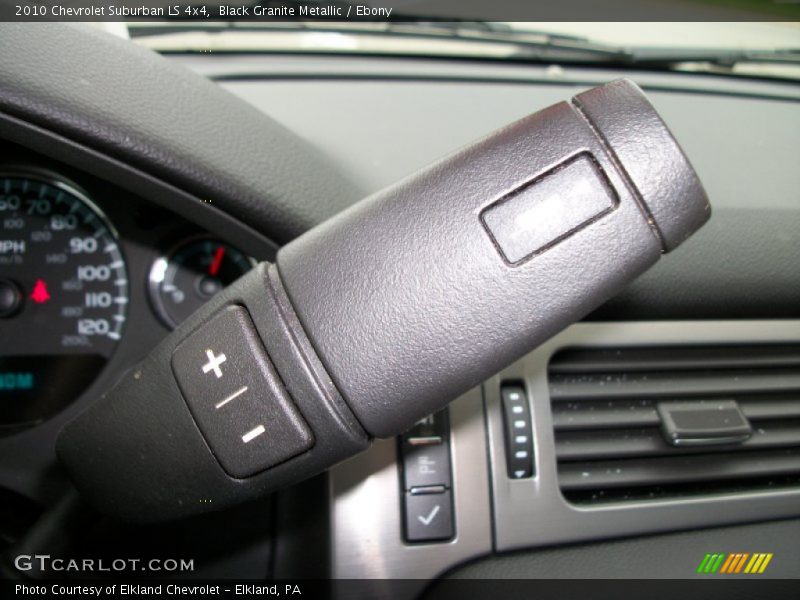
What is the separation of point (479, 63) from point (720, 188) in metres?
0.53

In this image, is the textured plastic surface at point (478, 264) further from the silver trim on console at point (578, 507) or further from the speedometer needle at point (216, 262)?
the speedometer needle at point (216, 262)

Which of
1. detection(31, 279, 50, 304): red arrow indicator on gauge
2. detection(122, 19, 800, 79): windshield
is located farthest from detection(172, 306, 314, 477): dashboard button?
detection(122, 19, 800, 79): windshield

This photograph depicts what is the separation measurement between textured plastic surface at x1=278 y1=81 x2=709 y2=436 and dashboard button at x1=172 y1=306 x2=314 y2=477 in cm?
6

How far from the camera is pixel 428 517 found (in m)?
0.94

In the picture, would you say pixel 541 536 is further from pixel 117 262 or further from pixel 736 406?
pixel 117 262

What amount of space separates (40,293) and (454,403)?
0.66 m

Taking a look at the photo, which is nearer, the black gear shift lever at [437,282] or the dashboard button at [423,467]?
the black gear shift lever at [437,282]

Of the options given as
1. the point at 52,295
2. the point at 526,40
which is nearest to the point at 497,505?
the point at 52,295

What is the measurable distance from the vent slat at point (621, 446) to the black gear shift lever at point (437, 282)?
0.46 m

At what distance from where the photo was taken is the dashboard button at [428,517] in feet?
3.08

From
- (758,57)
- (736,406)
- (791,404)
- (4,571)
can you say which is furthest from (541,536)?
(758,57)

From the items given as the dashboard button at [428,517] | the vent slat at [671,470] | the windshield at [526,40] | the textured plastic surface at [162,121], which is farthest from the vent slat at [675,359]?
the windshield at [526,40]

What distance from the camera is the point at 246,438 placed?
0.65 meters

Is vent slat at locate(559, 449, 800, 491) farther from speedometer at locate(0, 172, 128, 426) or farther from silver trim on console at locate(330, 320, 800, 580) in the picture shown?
speedometer at locate(0, 172, 128, 426)
